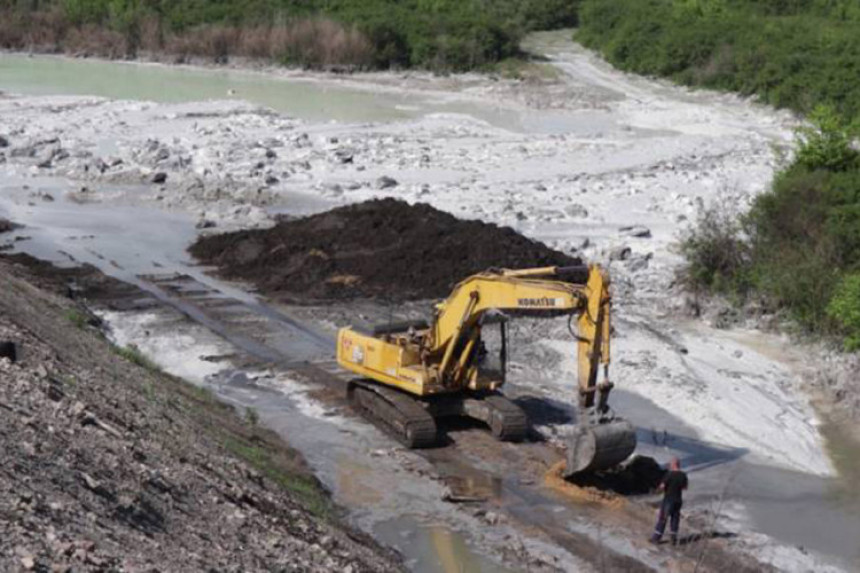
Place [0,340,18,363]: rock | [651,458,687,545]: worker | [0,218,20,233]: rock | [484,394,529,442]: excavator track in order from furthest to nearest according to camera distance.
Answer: [0,218,20,233]: rock → [484,394,529,442]: excavator track → [651,458,687,545]: worker → [0,340,18,363]: rock

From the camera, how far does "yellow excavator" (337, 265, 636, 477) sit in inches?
660

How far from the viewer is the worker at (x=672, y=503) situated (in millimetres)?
15500

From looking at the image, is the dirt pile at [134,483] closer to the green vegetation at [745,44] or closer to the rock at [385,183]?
the rock at [385,183]

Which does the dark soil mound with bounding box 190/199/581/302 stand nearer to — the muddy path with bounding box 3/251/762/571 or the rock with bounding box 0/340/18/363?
the muddy path with bounding box 3/251/762/571

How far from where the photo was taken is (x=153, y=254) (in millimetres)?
31359

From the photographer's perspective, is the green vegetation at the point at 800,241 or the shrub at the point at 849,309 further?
the green vegetation at the point at 800,241

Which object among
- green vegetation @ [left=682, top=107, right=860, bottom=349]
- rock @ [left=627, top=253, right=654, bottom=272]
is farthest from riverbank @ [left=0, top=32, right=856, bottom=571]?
green vegetation @ [left=682, top=107, right=860, bottom=349]

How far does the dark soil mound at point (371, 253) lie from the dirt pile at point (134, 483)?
9303mm

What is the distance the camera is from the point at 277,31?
7338 centimetres

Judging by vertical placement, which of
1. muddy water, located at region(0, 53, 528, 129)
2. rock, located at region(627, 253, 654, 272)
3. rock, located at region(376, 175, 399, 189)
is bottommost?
rock, located at region(627, 253, 654, 272)

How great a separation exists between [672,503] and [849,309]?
9199mm

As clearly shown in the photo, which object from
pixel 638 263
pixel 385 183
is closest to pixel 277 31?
pixel 385 183

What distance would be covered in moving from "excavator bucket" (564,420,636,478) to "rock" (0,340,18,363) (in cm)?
682

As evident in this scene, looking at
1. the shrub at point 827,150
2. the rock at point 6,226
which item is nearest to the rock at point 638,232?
the shrub at point 827,150
